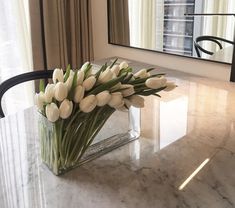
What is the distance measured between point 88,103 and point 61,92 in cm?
7

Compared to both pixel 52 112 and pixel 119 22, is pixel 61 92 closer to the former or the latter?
pixel 52 112

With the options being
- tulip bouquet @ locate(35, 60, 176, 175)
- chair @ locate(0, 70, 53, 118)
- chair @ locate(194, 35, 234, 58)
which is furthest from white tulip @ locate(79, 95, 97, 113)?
chair @ locate(194, 35, 234, 58)

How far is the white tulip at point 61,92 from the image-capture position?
0.78 m

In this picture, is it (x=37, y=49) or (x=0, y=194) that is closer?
(x=0, y=194)

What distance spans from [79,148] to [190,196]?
1.11ft

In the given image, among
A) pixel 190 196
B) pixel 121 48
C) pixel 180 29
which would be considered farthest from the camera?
pixel 121 48

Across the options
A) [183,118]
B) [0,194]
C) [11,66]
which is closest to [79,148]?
[0,194]

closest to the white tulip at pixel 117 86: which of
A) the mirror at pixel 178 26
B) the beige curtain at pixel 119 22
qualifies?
the mirror at pixel 178 26

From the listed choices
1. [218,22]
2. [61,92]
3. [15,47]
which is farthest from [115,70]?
[15,47]

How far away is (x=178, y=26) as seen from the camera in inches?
74.9

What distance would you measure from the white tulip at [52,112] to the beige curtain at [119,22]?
5.00 ft

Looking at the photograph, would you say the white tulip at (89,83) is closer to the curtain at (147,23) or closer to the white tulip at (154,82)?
the white tulip at (154,82)

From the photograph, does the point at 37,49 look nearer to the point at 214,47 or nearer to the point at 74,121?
the point at 214,47

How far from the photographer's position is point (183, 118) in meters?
1.27
